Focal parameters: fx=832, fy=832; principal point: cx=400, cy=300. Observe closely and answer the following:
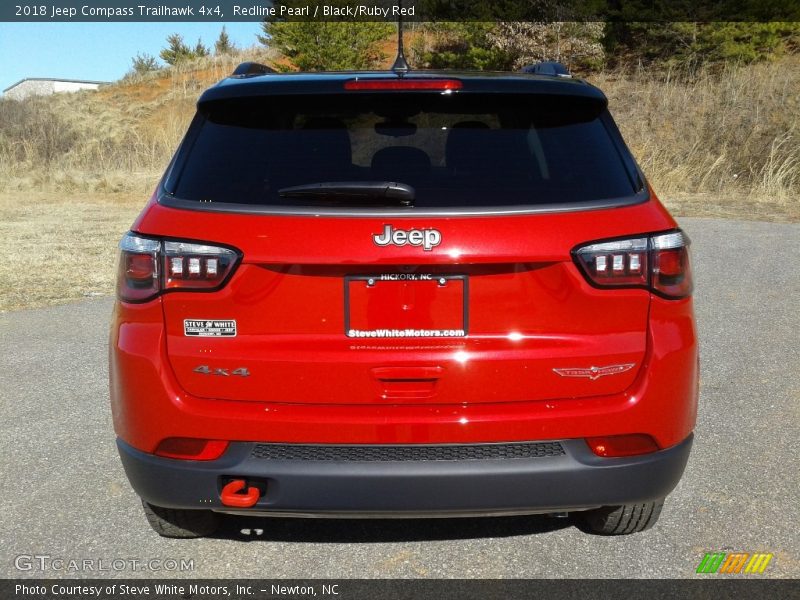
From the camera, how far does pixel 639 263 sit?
98.3 inches

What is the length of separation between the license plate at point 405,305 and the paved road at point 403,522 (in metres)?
0.99

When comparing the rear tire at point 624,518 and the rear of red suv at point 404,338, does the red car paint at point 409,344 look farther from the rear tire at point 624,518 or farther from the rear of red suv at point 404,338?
the rear tire at point 624,518

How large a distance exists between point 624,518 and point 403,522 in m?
0.85

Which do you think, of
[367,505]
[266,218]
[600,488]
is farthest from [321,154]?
[600,488]

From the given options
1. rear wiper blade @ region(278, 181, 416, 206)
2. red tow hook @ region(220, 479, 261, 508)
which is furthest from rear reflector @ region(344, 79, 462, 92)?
red tow hook @ region(220, 479, 261, 508)

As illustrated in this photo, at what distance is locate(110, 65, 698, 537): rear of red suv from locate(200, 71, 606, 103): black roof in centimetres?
27

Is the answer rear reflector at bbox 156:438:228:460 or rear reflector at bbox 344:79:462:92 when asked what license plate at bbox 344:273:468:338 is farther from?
rear reflector at bbox 344:79:462:92

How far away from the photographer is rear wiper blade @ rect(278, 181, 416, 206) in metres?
2.46

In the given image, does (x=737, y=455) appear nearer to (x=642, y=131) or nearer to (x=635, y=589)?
(x=635, y=589)

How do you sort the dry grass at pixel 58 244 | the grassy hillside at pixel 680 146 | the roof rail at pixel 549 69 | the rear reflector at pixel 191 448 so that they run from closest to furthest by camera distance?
1. the rear reflector at pixel 191 448
2. the roof rail at pixel 549 69
3. the dry grass at pixel 58 244
4. the grassy hillside at pixel 680 146

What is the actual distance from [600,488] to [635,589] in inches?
20.0

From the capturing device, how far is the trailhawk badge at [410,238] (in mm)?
2393

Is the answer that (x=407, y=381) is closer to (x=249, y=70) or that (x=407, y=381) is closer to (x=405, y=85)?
(x=405, y=85)

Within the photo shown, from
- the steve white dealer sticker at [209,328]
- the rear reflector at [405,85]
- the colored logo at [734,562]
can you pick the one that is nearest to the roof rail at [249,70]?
the rear reflector at [405,85]
